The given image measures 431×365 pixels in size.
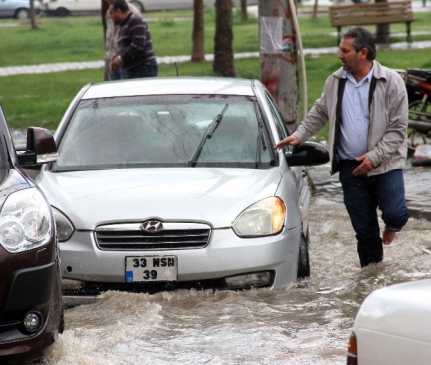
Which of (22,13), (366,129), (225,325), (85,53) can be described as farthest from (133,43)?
(22,13)

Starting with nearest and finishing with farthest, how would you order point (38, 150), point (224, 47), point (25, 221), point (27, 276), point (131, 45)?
point (27, 276), point (25, 221), point (38, 150), point (131, 45), point (224, 47)

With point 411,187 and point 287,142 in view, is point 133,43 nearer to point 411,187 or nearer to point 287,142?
point 411,187

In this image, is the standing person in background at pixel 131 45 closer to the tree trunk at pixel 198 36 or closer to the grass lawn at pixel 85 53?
the grass lawn at pixel 85 53

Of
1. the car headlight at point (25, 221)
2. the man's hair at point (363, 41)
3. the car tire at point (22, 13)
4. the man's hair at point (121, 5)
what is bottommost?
the car tire at point (22, 13)

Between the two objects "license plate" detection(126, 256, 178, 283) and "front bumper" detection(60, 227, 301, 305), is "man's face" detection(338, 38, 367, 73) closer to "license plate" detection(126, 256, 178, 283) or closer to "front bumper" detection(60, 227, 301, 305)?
"front bumper" detection(60, 227, 301, 305)

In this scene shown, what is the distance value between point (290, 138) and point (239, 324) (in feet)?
5.30

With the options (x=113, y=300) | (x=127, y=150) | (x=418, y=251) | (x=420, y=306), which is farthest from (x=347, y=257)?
(x=420, y=306)

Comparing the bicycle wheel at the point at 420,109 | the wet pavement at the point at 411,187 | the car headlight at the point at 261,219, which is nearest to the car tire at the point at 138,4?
the bicycle wheel at the point at 420,109

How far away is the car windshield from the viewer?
718 cm

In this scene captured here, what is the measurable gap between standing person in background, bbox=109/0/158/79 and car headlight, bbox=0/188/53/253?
27.2 ft

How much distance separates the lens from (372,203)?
7395mm

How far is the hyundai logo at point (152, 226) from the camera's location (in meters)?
6.19

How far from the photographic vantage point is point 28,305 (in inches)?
190

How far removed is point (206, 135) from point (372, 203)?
126 cm
